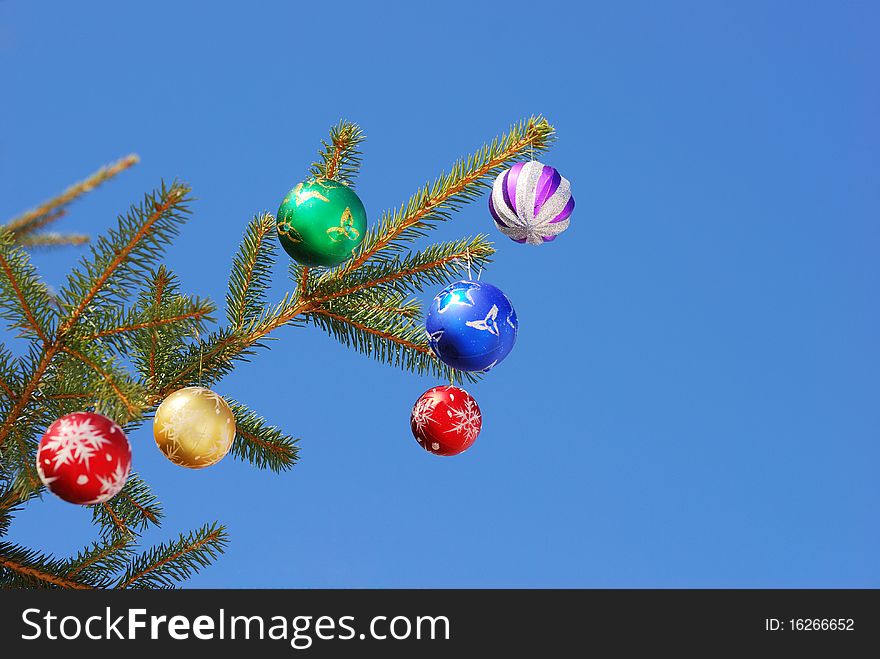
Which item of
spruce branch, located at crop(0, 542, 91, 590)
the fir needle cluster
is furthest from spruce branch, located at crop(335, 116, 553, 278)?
spruce branch, located at crop(0, 542, 91, 590)

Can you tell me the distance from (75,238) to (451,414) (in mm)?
1829

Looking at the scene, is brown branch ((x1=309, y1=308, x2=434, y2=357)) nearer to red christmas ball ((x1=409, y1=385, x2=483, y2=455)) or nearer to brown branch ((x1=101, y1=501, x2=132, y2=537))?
red christmas ball ((x1=409, y1=385, x2=483, y2=455))

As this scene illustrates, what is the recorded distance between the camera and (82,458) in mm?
2492

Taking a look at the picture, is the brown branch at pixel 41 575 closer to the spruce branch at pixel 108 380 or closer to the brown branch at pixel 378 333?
the spruce branch at pixel 108 380

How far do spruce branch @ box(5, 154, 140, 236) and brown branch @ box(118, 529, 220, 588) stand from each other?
1294mm

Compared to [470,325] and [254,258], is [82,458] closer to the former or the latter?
[254,258]

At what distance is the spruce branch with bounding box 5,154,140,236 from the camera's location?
349 cm

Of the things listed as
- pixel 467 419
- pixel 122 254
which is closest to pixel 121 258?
pixel 122 254

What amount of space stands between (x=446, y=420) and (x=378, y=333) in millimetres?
346
